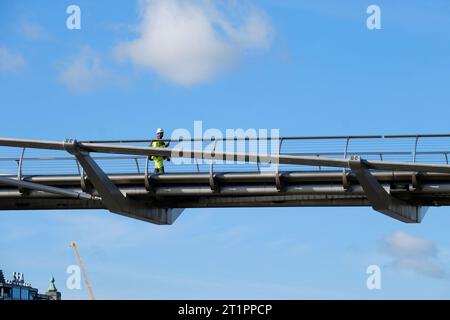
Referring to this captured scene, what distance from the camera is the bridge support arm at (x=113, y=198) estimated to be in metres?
48.9

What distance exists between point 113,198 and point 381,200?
10.4 m

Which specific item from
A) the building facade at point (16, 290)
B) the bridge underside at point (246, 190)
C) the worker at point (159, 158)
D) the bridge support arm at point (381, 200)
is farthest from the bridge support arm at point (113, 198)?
the building facade at point (16, 290)

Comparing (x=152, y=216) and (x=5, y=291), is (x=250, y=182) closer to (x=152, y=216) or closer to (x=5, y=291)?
(x=152, y=216)

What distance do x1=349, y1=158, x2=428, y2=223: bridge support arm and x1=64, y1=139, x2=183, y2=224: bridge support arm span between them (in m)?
9.81

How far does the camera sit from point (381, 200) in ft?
155

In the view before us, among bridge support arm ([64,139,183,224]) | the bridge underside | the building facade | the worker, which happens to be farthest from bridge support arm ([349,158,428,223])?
the building facade

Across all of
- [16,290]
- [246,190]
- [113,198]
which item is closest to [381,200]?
[246,190]

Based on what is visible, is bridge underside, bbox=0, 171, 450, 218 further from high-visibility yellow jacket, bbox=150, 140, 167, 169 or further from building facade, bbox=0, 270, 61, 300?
building facade, bbox=0, 270, 61, 300

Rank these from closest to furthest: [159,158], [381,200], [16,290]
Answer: [381,200]
[159,158]
[16,290]

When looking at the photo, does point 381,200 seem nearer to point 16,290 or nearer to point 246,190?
point 246,190

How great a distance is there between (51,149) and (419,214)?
1444 centimetres

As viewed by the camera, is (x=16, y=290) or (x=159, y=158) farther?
(x=16, y=290)
